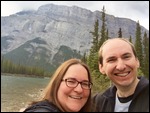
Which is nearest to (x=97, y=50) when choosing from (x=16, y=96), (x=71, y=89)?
→ (x=16, y=96)

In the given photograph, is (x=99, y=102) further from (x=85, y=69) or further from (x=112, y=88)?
(x=85, y=69)

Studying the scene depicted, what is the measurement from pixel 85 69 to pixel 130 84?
1.02 ft

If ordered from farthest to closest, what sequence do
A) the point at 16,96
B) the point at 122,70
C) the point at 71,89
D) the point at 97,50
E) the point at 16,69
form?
1. the point at 16,69
2. the point at 97,50
3. the point at 16,96
4. the point at 71,89
5. the point at 122,70

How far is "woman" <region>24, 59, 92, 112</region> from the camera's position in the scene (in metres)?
1.75

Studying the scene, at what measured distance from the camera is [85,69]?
1.84 m

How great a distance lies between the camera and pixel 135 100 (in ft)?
5.25

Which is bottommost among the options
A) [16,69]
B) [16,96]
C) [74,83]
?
[16,69]

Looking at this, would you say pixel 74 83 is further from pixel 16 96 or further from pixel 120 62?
pixel 16 96

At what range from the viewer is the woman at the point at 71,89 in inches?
68.9

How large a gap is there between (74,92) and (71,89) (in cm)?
3

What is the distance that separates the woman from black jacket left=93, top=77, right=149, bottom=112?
12 centimetres

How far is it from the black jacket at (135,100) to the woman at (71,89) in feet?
0.39

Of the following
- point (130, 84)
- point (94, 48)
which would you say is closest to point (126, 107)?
point (130, 84)

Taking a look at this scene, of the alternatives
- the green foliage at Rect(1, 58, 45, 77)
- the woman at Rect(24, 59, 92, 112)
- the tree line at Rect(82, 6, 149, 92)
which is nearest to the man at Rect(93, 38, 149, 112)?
the woman at Rect(24, 59, 92, 112)
